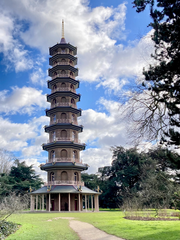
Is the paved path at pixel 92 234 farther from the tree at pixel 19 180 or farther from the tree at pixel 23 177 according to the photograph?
the tree at pixel 23 177

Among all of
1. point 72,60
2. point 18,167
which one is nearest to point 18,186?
point 18,167

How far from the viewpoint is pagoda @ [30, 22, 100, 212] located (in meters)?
34.7

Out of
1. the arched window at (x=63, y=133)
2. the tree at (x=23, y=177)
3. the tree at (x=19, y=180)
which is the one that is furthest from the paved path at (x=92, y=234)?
the tree at (x=23, y=177)

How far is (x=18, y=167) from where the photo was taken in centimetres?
4984

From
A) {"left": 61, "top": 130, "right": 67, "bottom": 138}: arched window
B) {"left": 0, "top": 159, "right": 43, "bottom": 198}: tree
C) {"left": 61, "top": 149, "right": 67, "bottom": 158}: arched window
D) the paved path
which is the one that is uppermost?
{"left": 61, "top": 130, "right": 67, "bottom": 138}: arched window

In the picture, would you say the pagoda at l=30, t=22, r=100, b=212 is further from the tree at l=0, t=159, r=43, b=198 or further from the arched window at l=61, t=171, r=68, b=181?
the tree at l=0, t=159, r=43, b=198

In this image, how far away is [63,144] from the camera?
36.3 metres

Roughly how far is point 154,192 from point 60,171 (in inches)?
704

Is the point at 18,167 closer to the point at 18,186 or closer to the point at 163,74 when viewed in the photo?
the point at 18,186

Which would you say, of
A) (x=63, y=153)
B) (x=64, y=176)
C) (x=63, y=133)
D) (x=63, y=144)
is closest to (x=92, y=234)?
(x=64, y=176)

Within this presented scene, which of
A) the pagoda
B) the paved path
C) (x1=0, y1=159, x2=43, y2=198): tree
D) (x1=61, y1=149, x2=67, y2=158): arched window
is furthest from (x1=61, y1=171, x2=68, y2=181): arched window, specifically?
the paved path

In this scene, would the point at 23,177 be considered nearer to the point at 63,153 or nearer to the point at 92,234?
the point at 63,153

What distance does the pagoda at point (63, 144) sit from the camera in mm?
34719

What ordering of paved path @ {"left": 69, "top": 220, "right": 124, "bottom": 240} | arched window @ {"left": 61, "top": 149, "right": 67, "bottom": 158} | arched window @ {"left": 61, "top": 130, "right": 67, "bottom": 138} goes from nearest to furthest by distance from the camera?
paved path @ {"left": 69, "top": 220, "right": 124, "bottom": 240}, arched window @ {"left": 61, "top": 149, "right": 67, "bottom": 158}, arched window @ {"left": 61, "top": 130, "right": 67, "bottom": 138}
